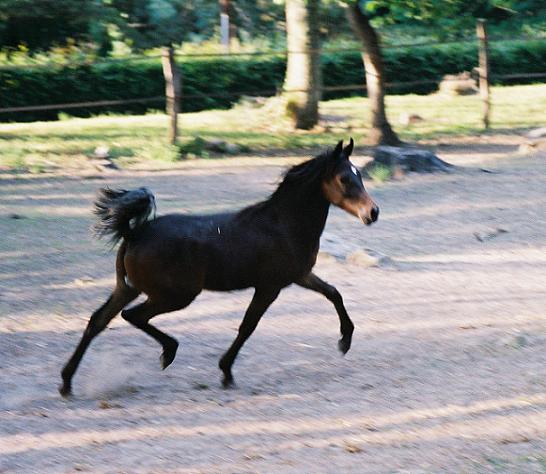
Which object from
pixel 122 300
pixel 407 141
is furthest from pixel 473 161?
pixel 122 300

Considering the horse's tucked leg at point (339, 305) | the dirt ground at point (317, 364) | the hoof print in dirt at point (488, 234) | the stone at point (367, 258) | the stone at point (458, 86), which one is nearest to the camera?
the dirt ground at point (317, 364)

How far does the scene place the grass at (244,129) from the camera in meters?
16.4

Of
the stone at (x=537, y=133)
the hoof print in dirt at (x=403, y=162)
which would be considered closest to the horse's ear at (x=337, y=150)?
the hoof print in dirt at (x=403, y=162)

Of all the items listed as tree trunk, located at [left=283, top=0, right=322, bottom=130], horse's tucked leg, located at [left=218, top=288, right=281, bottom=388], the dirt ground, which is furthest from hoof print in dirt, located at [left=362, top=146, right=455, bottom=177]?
horse's tucked leg, located at [left=218, top=288, right=281, bottom=388]

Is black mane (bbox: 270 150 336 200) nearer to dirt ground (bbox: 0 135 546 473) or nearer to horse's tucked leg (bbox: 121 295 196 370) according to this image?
horse's tucked leg (bbox: 121 295 196 370)

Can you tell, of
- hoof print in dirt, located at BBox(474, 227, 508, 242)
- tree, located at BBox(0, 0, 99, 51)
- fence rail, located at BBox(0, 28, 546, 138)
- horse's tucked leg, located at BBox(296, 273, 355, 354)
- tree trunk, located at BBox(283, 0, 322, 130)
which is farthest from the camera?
tree trunk, located at BBox(283, 0, 322, 130)

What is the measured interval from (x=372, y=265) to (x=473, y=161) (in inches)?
249

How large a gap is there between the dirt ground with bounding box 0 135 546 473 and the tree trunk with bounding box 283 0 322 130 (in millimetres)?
7429

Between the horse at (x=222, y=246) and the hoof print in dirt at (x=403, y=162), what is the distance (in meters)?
7.42

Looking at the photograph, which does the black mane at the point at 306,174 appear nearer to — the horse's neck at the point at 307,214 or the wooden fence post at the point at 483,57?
the horse's neck at the point at 307,214

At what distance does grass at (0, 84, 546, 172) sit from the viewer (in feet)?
53.9

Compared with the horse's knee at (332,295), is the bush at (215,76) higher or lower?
higher

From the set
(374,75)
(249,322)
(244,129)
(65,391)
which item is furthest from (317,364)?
(244,129)

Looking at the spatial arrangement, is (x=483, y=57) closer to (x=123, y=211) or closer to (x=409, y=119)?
(x=409, y=119)
